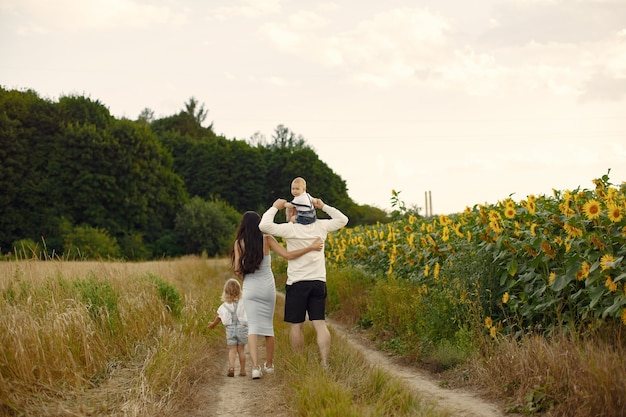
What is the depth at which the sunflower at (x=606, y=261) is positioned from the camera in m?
5.95

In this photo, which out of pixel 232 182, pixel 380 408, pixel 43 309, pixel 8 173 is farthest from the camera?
pixel 232 182

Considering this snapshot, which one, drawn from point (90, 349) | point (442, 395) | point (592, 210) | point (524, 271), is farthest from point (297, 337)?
point (592, 210)

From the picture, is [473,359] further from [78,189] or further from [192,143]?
[192,143]

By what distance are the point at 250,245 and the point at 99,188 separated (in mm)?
35547

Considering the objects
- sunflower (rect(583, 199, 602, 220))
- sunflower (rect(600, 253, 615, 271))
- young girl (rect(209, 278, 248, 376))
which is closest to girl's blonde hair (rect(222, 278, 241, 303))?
young girl (rect(209, 278, 248, 376))

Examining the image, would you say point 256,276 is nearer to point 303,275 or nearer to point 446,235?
point 303,275

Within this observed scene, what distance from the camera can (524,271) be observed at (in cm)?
791

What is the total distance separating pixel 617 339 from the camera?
20.3 ft

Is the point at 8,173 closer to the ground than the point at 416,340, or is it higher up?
higher up

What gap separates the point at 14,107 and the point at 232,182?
19.1m

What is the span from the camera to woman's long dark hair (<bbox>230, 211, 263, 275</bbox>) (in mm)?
8195

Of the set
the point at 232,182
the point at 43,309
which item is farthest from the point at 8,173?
the point at 43,309

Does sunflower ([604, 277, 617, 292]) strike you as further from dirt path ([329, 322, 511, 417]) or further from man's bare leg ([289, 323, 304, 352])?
man's bare leg ([289, 323, 304, 352])

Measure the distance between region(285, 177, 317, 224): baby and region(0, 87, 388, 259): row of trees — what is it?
92.3ft
